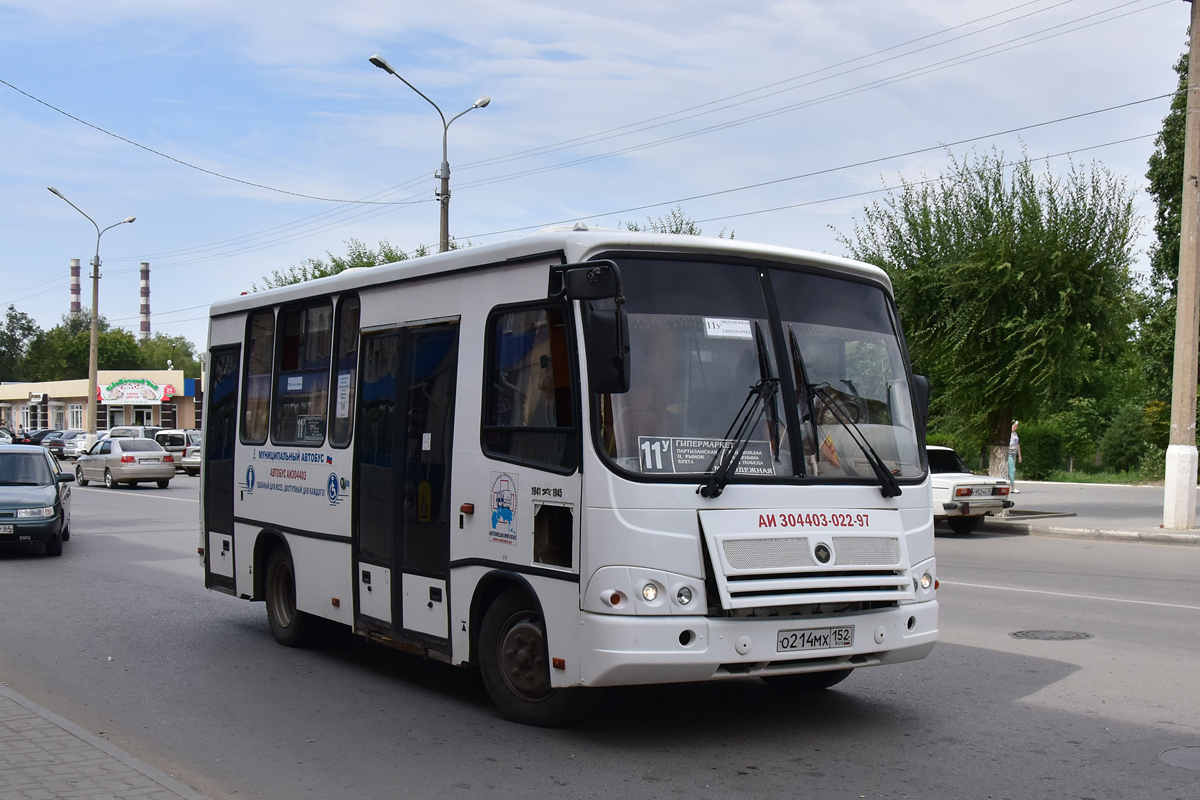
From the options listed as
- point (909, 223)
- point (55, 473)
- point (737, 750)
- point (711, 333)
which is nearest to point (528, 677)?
point (737, 750)

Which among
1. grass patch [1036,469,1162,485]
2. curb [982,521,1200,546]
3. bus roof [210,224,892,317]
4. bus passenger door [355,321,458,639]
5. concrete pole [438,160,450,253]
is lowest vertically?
curb [982,521,1200,546]

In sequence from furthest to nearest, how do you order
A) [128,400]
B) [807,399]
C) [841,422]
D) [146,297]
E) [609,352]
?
[146,297] → [128,400] → [841,422] → [807,399] → [609,352]

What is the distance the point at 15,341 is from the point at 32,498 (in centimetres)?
14652

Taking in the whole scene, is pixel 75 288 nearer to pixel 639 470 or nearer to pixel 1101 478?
pixel 1101 478

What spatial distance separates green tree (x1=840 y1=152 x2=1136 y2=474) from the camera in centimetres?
2420

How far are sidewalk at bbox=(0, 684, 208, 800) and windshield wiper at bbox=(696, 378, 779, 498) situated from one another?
288cm

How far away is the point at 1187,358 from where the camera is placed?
20.2m

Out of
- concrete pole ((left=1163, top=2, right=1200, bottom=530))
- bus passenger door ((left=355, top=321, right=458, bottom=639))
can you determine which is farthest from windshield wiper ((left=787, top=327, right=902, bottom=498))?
concrete pole ((left=1163, top=2, right=1200, bottom=530))

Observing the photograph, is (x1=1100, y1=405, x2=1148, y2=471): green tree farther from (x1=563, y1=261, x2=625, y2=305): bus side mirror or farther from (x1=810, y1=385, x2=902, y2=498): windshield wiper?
(x1=563, y1=261, x2=625, y2=305): bus side mirror

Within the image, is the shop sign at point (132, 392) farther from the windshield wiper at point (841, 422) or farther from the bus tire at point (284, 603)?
the windshield wiper at point (841, 422)

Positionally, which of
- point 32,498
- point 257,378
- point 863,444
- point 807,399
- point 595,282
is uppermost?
point 595,282

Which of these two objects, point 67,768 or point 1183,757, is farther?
point 1183,757

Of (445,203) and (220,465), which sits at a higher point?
(445,203)

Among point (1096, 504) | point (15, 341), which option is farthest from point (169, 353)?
point (1096, 504)
